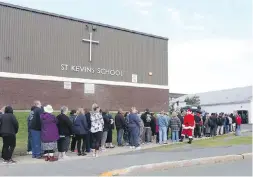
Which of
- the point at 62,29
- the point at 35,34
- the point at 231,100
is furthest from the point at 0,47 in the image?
the point at 231,100

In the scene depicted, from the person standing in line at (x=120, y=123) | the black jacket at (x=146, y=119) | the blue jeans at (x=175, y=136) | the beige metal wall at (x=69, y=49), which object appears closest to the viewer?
the person standing in line at (x=120, y=123)

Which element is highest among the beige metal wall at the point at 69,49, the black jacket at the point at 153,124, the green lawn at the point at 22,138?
the beige metal wall at the point at 69,49

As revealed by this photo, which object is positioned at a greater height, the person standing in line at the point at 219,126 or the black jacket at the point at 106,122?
the black jacket at the point at 106,122

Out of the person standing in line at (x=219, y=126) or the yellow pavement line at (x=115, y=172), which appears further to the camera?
the person standing in line at (x=219, y=126)

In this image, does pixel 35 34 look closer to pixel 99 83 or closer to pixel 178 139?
pixel 99 83

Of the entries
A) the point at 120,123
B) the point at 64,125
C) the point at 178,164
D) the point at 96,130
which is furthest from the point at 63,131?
the point at 120,123

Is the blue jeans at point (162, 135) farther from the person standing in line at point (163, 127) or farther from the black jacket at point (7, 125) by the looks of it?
the black jacket at point (7, 125)

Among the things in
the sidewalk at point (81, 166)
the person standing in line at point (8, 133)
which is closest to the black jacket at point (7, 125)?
the person standing in line at point (8, 133)

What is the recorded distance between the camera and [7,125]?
1242 centimetres

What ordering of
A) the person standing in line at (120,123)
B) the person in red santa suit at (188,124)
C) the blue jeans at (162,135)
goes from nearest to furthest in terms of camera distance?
the person standing in line at (120,123) → the blue jeans at (162,135) → the person in red santa suit at (188,124)

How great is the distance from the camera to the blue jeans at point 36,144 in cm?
1336

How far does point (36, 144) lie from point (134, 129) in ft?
16.5

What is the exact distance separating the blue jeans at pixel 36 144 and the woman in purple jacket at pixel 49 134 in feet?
1.65

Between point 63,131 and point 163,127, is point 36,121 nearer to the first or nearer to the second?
point 63,131
